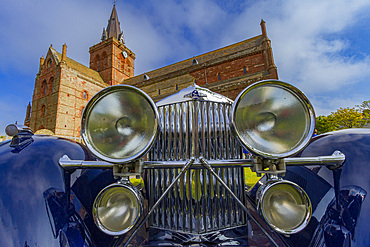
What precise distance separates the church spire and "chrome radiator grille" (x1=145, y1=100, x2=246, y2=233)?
36583 mm

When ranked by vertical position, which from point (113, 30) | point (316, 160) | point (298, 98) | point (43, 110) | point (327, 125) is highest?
point (113, 30)

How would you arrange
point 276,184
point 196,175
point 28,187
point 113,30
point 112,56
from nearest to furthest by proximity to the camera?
point 276,184 → point 28,187 → point 196,175 → point 112,56 → point 113,30

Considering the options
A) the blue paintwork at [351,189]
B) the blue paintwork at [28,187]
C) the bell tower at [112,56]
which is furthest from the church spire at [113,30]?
the blue paintwork at [351,189]

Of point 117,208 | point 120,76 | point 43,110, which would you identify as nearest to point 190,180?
point 117,208

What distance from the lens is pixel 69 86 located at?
2295cm

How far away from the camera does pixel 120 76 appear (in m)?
31.0

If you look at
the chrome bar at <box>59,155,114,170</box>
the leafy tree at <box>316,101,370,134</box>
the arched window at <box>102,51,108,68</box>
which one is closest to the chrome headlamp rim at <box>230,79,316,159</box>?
the chrome bar at <box>59,155,114,170</box>

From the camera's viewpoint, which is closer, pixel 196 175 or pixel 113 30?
pixel 196 175

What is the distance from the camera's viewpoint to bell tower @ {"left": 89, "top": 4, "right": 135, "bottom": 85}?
2942 centimetres

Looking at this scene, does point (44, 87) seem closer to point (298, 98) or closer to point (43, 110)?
point (43, 110)

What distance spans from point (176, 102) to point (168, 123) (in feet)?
0.67

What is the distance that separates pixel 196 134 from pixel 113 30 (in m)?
38.3

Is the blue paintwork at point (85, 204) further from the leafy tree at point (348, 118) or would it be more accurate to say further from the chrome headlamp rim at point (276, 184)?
the leafy tree at point (348, 118)

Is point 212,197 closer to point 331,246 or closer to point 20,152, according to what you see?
point 331,246
